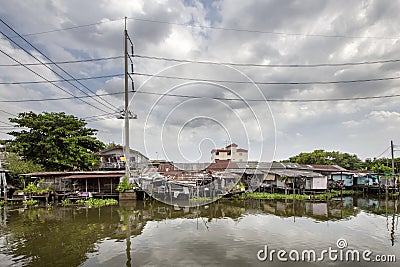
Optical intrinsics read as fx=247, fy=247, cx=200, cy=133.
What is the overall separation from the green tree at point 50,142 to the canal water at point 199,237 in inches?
318

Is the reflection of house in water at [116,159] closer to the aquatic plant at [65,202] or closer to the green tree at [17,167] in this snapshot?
the green tree at [17,167]

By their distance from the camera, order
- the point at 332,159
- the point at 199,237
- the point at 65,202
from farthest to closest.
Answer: the point at 332,159 < the point at 65,202 < the point at 199,237

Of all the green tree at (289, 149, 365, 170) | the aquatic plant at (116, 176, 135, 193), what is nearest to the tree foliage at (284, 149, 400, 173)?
the green tree at (289, 149, 365, 170)

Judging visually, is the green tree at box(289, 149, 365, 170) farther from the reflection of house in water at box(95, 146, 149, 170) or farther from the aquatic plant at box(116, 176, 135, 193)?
the aquatic plant at box(116, 176, 135, 193)

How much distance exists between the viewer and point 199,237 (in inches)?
405

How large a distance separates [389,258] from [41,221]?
15956mm

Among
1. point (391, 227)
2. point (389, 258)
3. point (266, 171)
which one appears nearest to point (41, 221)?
point (389, 258)

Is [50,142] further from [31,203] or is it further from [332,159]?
[332,159]

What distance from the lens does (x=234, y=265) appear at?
738 cm

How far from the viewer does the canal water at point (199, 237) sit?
26.1 ft

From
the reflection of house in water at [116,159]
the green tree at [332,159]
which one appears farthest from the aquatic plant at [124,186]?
the green tree at [332,159]

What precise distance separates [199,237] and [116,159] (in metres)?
21.6

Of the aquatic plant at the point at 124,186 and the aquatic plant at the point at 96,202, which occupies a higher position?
the aquatic plant at the point at 124,186

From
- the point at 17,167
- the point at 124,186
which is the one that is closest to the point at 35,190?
the point at 17,167
